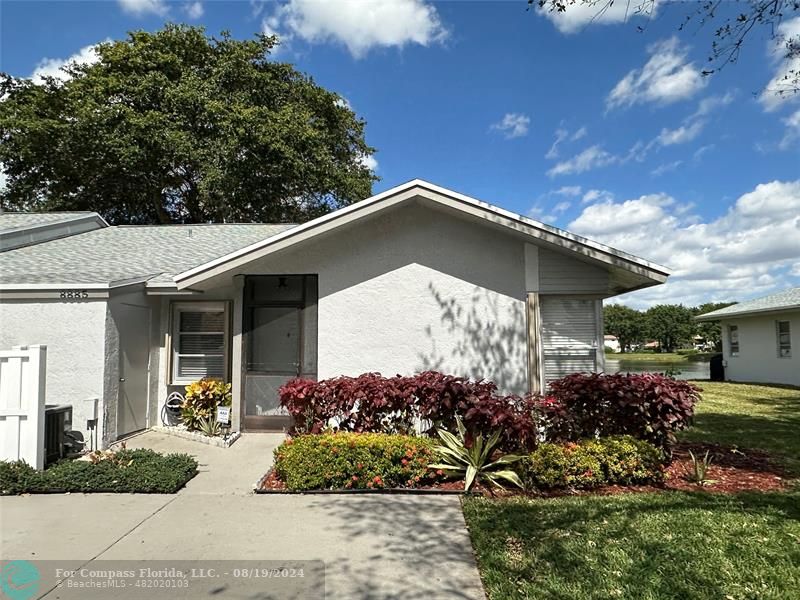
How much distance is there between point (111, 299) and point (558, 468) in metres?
7.62

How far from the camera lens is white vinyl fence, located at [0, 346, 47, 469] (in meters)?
6.26

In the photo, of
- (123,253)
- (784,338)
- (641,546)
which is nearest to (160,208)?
(123,253)

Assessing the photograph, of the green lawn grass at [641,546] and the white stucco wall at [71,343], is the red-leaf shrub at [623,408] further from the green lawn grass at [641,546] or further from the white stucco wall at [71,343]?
the white stucco wall at [71,343]

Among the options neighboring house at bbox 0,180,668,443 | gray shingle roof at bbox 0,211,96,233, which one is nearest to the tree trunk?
gray shingle roof at bbox 0,211,96,233

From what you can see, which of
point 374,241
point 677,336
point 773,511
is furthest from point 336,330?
point 677,336

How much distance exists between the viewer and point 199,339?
32.4 feet

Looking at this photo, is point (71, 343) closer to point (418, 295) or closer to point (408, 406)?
point (408, 406)

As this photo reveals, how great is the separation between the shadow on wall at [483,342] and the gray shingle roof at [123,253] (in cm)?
548

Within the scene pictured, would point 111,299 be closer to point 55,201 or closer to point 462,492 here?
point 462,492

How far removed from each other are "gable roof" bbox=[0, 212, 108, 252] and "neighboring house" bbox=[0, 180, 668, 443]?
3093 mm

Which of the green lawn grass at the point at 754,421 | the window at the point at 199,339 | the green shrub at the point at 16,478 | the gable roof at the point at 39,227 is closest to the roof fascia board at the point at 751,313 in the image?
the green lawn grass at the point at 754,421

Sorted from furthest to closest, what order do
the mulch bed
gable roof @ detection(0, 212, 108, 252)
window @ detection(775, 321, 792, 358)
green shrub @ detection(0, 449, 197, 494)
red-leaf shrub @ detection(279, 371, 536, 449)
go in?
window @ detection(775, 321, 792, 358) → gable roof @ detection(0, 212, 108, 252) → red-leaf shrub @ detection(279, 371, 536, 449) → green shrub @ detection(0, 449, 197, 494) → the mulch bed

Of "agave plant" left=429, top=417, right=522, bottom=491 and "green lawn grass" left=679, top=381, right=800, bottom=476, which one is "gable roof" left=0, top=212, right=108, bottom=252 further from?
"green lawn grass" left=679, top=381, right=800, bottom=476

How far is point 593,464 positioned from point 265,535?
396cm
